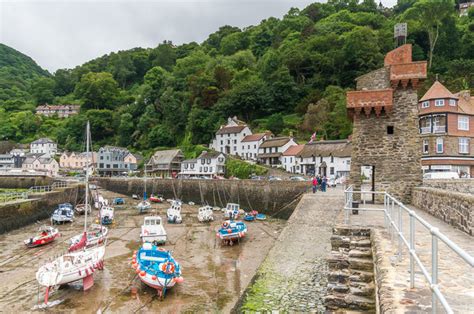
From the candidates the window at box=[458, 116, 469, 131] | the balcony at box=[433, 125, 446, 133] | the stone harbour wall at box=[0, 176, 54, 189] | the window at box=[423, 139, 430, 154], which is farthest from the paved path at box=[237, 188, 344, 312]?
the stone harbour wall at box=[0, 176, 54, 189]

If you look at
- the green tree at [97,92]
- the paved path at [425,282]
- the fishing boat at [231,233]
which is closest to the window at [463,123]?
the fishing boat at [231,233]

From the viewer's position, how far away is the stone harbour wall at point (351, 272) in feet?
20.6

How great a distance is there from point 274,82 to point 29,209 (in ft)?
160

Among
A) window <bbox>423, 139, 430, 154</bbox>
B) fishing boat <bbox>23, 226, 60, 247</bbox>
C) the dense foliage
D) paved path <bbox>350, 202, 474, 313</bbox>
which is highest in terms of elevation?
the dense foliage

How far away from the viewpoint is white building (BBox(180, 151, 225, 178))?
56.5 metres

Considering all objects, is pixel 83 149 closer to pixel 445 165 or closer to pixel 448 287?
pixel 445 165

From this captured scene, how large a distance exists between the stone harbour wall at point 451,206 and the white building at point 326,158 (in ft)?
97.4

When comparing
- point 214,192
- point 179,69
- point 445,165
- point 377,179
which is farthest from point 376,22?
point 377,179

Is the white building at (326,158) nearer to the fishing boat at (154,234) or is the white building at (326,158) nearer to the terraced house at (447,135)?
the terraced house at (447,135)

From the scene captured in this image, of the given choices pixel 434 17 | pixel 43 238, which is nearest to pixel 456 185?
pixel 43 238

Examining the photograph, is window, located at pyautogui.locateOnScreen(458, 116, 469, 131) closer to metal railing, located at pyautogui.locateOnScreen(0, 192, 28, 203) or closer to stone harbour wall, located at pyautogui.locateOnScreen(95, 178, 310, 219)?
stone harbour wall, located at pyautogui.locateOnScreen(95, 178, 310, 219)

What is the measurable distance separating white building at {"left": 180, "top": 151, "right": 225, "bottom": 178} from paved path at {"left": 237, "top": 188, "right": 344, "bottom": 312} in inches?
1470

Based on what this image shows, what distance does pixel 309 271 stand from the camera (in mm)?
12320

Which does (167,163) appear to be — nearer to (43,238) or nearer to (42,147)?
(43,238)
